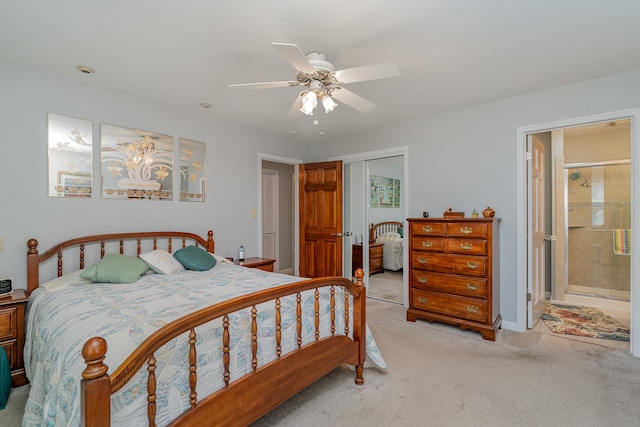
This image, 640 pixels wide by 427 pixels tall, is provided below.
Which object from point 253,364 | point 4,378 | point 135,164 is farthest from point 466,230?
point 4,378

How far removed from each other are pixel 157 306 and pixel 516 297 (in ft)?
11.5

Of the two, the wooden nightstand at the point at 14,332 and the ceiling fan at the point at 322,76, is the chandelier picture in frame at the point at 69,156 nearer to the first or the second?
the wooden nightstand at the point at 14,332

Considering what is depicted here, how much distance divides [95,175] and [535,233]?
15.5 ft

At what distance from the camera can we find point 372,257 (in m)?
4.88

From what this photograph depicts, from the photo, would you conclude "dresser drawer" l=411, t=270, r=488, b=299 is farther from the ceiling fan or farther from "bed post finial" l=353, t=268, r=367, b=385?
the ceiling fan

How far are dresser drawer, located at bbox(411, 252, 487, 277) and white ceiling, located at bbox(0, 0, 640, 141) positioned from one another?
5.70ft

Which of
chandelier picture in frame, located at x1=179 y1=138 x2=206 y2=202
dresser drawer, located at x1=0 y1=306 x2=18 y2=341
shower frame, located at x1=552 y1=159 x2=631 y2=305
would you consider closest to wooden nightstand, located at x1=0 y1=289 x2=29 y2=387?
dresser drawer, located at x1=0 y1=306 x2=18 y2=341

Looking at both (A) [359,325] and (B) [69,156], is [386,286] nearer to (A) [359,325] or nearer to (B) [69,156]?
(A) [359,325]

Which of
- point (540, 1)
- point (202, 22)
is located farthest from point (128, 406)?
point (540, 1)

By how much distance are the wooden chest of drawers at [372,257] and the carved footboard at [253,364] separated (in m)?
2.47

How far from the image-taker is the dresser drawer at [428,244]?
3475mm

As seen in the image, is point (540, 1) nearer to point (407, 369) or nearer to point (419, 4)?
point (419, 4)

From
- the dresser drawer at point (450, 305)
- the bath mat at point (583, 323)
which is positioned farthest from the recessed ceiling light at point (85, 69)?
the bath mat at point (583, 323)

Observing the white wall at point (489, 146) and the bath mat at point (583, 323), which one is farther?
the bath mat at point (583, 323)
